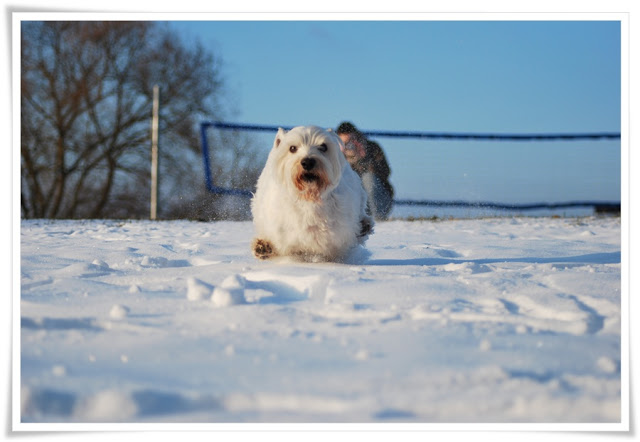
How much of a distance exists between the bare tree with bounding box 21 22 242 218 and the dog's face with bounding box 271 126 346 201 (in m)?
13.9

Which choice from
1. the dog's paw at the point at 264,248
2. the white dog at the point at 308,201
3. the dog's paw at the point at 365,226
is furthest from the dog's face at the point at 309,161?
the dog's paw at the point at 365,226

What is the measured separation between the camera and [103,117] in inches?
789

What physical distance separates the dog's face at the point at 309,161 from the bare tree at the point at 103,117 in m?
13.9

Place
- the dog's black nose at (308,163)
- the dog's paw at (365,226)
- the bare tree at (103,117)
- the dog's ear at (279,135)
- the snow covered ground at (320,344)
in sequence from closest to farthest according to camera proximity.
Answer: the snow covered ground at (320,344) < the dog's black nose at (308,163) < the dog's ear at (279,135) < the dog's paw at (365,226) < the bare tree at (103,117)

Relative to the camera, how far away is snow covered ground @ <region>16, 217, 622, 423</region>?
1827 mm

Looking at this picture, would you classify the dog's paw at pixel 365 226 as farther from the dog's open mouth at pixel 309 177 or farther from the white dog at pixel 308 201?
the dog's open mouth at pixel 309 177

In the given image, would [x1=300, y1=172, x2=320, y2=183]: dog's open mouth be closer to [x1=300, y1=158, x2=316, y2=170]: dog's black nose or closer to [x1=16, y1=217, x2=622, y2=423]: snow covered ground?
[x1=300, y1=158, x2=316, y2=170]: dog's black nose

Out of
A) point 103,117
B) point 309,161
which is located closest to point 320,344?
point 309,161

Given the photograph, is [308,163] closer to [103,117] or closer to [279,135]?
[279,135]

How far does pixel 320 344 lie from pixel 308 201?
2.11 m

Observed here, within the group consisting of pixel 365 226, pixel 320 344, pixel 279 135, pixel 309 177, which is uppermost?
pixel 279 135

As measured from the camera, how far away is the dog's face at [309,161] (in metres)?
4.12
